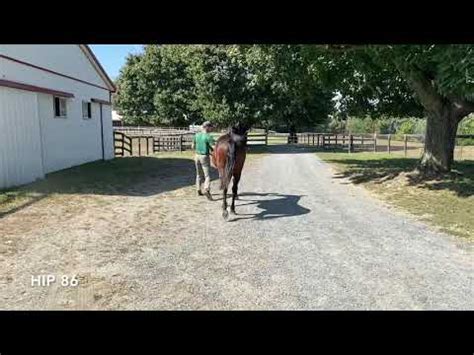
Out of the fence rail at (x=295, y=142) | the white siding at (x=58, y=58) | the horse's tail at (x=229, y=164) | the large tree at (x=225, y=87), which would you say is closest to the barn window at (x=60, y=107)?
the white siding at (x=58, y=58)

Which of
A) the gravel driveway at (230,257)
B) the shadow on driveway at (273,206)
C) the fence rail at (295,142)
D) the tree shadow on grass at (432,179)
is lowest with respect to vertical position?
the gravel driveway at (230,257)

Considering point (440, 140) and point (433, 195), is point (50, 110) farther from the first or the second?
point (440, 140)

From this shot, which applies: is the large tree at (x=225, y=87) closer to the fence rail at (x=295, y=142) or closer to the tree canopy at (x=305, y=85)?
the tree canopy at (x=305, y=85)

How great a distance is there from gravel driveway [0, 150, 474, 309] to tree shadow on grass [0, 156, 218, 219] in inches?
39.3

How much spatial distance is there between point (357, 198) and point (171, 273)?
6.24m

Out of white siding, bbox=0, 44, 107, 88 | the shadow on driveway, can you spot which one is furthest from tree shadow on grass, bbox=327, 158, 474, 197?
white siding, bbox=0, 44, 107, 88

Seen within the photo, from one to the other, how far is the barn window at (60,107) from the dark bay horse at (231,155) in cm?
944

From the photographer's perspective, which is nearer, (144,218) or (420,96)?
(144,218)

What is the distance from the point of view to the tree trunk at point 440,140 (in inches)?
462

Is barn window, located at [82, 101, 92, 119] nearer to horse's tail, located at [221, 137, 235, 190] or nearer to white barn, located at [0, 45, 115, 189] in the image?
white barn, located at [0, 45, 115, 189]

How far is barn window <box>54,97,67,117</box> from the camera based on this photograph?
1469 cm
